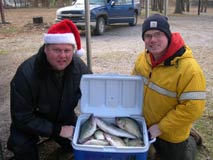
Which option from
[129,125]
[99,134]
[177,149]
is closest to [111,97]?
[129,125]

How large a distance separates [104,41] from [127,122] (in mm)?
8423

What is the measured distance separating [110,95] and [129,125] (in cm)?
35

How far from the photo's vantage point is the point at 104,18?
1229 cm

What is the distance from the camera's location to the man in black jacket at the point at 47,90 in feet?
8.02

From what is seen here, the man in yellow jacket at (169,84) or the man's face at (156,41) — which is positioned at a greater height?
the man's face at (156,41)

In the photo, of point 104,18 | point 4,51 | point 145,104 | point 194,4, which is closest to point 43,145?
point 145,104

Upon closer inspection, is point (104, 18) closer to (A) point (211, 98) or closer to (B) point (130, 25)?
(B) point (130, 25)

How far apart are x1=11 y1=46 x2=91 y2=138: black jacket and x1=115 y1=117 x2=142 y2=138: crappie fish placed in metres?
0.44

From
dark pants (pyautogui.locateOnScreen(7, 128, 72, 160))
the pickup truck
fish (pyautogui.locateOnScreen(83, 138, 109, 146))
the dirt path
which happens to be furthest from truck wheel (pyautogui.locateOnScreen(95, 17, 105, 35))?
fish (pyautogui.locateOnScreen(83, 138, 109, 146))

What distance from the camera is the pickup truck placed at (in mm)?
11570

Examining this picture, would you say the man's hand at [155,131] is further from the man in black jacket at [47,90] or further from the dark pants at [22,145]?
the dark pants at [22,145]

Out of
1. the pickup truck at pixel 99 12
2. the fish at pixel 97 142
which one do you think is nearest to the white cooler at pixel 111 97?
the fish at pixel 97 142

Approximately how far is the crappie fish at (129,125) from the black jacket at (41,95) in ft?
1.44

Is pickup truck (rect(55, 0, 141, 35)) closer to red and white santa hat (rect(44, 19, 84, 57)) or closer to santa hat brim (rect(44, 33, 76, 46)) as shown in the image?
red and white santa hat (rect(44, 19, 84, 57))
